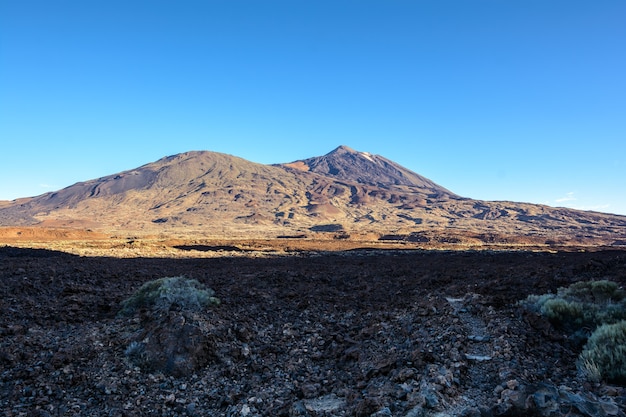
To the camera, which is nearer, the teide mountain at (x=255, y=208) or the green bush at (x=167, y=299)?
the green bush at (x=167, y=299)

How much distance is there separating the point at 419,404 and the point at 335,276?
11.6 meters

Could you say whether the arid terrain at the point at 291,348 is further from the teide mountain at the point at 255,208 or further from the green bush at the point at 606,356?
the teide mountain at the point at 255,208

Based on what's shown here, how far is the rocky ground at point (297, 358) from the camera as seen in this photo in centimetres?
484

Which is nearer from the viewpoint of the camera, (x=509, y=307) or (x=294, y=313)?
(x=509, y=307)

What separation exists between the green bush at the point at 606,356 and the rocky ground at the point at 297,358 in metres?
0.21

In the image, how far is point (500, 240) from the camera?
62219mm

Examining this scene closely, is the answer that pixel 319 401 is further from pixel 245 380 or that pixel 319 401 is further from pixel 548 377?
pixel 548 377

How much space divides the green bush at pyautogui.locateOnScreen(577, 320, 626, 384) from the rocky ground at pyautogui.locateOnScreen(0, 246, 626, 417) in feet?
0.68

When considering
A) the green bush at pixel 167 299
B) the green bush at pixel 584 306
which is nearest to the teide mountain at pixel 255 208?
the green bush at pixel 167 299

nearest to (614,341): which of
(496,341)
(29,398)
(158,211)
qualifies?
(496,341)

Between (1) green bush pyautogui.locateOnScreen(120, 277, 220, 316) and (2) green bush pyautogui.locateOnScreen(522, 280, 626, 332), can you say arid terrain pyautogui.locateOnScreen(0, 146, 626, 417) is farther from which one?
(2) green bush pyautogui.locateOnScreen(522, 280, 626, 332)

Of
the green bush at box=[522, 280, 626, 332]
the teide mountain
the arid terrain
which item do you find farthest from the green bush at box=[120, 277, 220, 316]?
the teide mountain

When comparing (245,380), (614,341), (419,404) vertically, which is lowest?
(245,380)

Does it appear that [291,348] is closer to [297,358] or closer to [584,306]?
[297,358]
